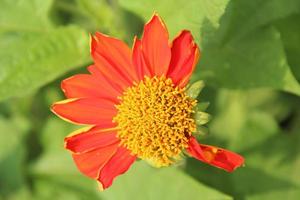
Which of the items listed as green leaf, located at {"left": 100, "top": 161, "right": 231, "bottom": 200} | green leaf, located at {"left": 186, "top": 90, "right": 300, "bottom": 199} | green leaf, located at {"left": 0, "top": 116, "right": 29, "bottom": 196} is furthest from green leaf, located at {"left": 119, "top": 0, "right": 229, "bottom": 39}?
green leaf, located at {"left": 0, "top": 116, "right": 29, "bottom": 196}

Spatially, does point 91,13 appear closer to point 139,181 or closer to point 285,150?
point 139,181

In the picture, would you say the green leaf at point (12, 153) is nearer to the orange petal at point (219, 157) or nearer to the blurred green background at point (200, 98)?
the blurred green background at point (200, 98)

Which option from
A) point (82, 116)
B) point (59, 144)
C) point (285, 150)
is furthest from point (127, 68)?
→ point (59, 144)

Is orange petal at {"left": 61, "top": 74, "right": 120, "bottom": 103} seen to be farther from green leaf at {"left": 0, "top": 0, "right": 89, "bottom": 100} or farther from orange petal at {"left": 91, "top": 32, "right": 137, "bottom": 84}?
green leaf at {"left": 0, "top": 0, "right": 89, "bottom": 100}

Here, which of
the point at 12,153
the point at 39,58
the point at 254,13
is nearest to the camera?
the point at 254,13

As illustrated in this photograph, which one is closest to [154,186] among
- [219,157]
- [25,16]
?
[219,157]

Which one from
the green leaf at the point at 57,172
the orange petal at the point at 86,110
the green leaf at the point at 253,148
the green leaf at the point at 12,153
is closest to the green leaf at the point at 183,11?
the orange petal at the point at 86,110

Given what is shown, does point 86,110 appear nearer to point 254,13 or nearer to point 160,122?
point 160,122
